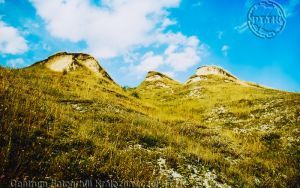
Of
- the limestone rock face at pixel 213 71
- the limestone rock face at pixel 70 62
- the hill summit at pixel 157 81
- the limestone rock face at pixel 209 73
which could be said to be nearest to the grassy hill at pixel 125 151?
the limestone rock face at pixel 70 62

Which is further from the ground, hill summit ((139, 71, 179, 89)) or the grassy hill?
hill summit ((139, 71, 179, 89))

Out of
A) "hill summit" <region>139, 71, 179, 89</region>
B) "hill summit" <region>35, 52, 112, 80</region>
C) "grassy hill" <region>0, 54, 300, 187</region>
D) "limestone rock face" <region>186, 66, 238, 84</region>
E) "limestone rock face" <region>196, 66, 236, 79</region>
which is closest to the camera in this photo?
"grassy hill" <region>0, 54, 300, 187</region>

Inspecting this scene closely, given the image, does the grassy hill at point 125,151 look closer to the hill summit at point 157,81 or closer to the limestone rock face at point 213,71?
the limestone rock face at point 213,71

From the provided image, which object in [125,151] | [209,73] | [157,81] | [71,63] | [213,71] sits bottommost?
[125,151]

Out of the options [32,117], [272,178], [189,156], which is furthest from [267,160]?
[32,117]

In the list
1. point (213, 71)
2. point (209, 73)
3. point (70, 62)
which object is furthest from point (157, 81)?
point (70, 62)

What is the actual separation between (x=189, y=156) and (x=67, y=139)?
3945mm

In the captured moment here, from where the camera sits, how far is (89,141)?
7.73 metres

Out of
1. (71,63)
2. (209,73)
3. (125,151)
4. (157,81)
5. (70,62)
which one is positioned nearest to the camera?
(125,151)

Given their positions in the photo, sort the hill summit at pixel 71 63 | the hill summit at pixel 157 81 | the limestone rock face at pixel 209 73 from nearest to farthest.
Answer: the hill summit at pixel 71 63, the limestone rock face at pixel 209 73, the hill summit at pixel 157 81

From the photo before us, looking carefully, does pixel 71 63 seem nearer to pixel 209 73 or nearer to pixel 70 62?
pixel 70 62

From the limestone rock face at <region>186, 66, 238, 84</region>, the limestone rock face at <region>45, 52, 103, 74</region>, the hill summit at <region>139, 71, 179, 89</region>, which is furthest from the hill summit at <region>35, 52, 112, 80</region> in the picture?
the limestone rock face at <region>186, 66, 238, 84</region>

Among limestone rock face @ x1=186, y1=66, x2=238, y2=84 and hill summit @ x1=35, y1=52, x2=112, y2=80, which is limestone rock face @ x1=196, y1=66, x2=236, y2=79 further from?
hill summit @ x1=35, y1=52, x2=112, y2=80

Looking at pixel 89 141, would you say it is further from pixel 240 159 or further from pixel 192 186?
pixel 240 159
